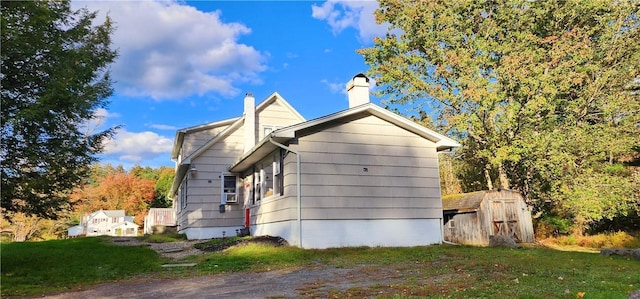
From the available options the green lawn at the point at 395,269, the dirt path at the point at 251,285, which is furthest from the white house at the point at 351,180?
the dirt path at the point at 251,285

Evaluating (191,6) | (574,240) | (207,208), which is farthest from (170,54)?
(574,240)

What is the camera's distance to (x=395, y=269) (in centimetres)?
812

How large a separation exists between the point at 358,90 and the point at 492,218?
21.9 feet

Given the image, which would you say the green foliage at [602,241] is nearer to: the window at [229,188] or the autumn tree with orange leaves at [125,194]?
the window at [229,188]

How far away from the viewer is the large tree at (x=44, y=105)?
842cm

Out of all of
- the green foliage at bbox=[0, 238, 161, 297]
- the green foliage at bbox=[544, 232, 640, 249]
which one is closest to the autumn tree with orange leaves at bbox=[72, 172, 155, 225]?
the green foliage at bbox=[0, 238, 161, 297]

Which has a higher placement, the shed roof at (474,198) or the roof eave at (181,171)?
the roof eave at (181,171)

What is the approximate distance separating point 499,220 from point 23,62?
48.8 ft

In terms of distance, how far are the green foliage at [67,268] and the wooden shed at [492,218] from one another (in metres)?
10.8

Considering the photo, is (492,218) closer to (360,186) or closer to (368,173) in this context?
(368,173)

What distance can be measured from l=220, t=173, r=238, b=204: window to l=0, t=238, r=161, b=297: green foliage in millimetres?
5259

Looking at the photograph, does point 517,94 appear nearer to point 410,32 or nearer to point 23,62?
point 410,32

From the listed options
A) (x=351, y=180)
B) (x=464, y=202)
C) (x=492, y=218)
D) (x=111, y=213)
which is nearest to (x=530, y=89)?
(x=464, y=202)

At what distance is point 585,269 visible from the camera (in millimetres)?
7875
